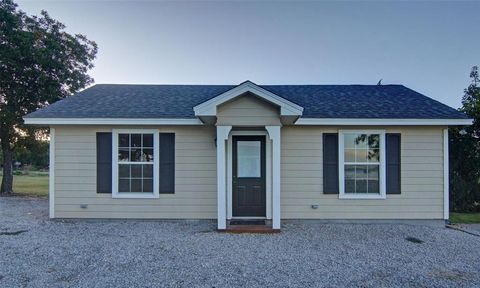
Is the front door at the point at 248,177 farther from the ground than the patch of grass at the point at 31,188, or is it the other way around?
the front door at the point at 248,177

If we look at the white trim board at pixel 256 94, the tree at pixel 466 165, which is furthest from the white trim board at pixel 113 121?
the tree at pixel 466 165

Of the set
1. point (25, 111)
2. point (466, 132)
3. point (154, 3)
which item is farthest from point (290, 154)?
point (25, 111)

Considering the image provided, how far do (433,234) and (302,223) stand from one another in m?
3.04

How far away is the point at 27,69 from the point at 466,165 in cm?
1841

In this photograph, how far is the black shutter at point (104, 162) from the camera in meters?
7.57

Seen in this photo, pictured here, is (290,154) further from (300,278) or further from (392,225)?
(300,278)

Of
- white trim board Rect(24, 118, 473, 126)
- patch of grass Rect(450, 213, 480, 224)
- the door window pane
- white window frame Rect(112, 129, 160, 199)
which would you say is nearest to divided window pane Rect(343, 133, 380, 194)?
white trim board Rect(24, 118, 473, 126)

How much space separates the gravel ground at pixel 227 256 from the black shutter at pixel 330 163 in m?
1.00

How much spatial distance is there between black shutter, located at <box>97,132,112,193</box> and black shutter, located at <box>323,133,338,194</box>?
577cm

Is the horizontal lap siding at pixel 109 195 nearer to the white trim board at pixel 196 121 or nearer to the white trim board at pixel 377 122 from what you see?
the white trim board at pixel 196 121

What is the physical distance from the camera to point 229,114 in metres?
6.60

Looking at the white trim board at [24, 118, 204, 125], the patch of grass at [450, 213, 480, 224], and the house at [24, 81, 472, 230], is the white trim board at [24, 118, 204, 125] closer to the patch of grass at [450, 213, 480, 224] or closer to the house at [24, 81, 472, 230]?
the house at [24, 81, 472, 230]

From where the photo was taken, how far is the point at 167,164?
7590 mm

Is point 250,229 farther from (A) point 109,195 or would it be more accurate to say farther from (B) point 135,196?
(A) point 109,195
